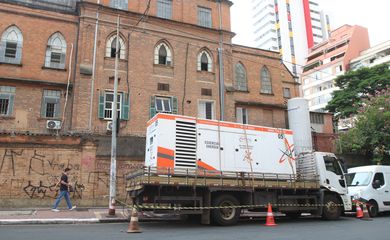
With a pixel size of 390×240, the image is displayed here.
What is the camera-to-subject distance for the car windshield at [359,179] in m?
16.2

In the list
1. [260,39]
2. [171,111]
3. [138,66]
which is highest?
[260,39]

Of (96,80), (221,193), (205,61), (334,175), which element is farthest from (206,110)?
(221,193)

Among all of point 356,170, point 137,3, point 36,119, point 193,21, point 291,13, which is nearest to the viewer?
point 356,170

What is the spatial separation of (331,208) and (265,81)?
15036mm

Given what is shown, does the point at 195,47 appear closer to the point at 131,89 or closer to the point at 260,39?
the point at 131,89

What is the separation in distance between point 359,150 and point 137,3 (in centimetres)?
1937

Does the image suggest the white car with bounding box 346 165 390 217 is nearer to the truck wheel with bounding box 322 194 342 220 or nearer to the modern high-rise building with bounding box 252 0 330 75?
the truck wheel with bounding box 322 194 342 220

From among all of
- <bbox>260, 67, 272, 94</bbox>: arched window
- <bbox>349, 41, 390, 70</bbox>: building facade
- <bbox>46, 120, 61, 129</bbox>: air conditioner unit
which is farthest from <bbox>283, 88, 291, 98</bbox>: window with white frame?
<bbox>349, 41, 390, 70</bbox>: building facade

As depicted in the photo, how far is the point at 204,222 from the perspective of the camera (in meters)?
11.2

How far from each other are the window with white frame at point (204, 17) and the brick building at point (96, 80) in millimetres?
78

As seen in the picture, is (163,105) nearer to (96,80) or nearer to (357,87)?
(96,80)

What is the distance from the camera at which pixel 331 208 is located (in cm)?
1382

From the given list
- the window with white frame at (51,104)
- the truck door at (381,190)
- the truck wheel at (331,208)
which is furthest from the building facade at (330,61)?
the window with white frame at (51,104)

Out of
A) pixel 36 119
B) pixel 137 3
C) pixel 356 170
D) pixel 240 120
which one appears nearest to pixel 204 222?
pixel 356 170
